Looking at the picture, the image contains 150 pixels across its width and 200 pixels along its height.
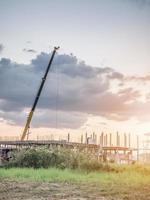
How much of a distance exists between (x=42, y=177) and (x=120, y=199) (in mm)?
8159

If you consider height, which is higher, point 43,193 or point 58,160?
point 58,160

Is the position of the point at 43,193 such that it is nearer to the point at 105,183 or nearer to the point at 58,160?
the point at 105,183

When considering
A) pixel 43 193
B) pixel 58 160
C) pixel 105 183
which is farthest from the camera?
pixel 58 160

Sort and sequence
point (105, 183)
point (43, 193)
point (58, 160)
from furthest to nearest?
point (58, 160) < point (105, 183) < point (43, 193)

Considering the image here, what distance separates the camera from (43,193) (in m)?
14.6

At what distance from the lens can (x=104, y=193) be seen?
14992 millimetres

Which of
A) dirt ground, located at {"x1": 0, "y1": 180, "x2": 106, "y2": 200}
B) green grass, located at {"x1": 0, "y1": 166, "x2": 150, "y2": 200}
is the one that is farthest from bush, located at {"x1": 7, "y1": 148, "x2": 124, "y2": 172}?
dirt ground, located at {"x1": 0, "y1": 180, "x2": 106, "y2": 200}

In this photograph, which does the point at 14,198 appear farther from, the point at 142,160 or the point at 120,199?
the point at 142,160

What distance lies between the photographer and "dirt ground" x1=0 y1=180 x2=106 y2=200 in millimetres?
13508

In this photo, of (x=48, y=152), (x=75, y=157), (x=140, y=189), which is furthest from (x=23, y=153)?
(x=140, y=189)

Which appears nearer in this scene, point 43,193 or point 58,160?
point 43,193

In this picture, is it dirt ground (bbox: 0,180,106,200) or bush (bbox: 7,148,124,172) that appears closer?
dirt ground (bbox: 0,180,106,200)

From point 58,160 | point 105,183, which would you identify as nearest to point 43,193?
point 105,183

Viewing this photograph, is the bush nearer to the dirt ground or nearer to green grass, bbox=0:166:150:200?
green grass, bbox=0:166:150:200
